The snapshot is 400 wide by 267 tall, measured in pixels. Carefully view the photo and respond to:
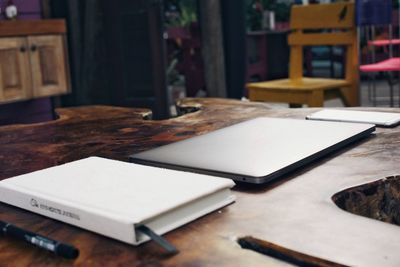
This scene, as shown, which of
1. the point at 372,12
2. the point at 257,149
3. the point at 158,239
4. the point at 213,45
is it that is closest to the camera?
the point at 158,239

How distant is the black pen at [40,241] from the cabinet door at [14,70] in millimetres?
2672

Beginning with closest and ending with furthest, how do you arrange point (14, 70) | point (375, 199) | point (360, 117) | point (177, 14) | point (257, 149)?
point (375, 199) < point (257, 149) < point (360, 117) < point (14, 70) < point (177, 14)

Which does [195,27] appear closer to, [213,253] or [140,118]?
[140,118]

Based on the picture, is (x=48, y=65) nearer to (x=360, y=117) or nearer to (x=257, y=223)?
(x=360, y=117)

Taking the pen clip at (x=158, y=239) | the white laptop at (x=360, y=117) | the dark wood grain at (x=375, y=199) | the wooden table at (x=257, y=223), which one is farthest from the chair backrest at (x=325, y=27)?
the pen clip at (x=158, y=239)

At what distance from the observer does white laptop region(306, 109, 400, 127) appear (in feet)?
3.81

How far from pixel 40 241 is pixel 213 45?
169 inches

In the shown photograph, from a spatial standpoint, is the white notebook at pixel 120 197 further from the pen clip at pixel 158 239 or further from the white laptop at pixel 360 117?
the white laptop at pixel 360 117

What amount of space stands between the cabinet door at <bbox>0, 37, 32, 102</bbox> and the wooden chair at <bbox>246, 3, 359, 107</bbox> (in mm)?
1236

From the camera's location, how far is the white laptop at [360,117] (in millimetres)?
1162

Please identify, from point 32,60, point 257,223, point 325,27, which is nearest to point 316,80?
point 325,27

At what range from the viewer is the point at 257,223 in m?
0.62

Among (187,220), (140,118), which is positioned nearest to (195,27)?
(140,118)

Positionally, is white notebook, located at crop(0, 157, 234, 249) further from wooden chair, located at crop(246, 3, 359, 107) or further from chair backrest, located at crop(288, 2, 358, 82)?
chair backrest, located at crop(288, 2, 358, 82)
